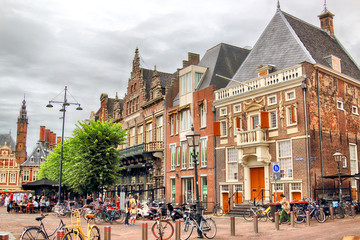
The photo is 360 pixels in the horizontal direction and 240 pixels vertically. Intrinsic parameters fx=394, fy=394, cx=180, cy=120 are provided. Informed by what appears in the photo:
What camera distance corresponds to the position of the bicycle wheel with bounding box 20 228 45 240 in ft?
40.7

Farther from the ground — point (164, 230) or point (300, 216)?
point (300, 216)

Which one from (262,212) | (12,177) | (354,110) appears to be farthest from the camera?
(12,177)

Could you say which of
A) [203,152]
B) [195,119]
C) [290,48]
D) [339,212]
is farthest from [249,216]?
[290,48]

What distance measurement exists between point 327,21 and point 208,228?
80.4ft

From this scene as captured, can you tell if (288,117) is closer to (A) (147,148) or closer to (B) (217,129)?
(B) (217,129)

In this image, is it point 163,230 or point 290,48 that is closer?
point 163,230

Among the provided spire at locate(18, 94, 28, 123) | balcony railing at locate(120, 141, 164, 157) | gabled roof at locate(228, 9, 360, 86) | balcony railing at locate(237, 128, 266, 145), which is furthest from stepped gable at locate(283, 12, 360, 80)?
spire at locate(18, 94, 28, 123)

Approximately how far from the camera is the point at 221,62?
33031mm

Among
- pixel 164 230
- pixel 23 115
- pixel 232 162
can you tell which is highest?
pixel 23 115

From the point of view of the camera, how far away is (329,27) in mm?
32625

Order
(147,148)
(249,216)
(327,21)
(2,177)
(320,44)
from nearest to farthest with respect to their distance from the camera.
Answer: (249,216) < (320,44) < (327,21) < (147,148) < (2,177)

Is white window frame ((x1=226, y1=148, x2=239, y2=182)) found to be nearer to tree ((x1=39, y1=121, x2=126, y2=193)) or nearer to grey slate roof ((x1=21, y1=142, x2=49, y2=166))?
tree ((x1=39, y1=121, x2=126, y2=193))

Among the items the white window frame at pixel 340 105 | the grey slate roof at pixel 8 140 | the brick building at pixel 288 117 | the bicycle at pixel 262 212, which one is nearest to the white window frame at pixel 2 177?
the grey slate roof at pixel 8 140

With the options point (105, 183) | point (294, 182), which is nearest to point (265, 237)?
point (294, 182)
